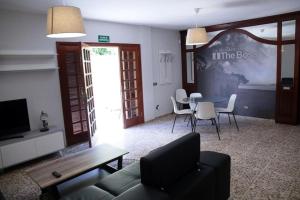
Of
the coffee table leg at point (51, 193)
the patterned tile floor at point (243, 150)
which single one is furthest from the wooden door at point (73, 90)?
the coffee table leg at point (51, 193)

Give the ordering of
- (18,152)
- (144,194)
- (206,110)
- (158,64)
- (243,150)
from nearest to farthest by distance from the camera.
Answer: (144,194), (18,152), (243,150), (206,110), (158,64)

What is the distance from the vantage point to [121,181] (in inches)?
91.4

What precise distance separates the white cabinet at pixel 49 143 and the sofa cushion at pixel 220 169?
274 cm

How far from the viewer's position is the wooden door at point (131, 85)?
569 centimetres

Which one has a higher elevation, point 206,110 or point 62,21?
point 62,21

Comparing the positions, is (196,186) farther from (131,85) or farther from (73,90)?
(131,85)

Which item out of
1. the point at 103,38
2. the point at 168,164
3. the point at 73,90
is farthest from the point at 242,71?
the point at 168,164

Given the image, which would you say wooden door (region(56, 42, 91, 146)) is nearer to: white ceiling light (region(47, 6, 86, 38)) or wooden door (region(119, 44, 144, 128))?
wooden door (region(119, 44, 144, 128))

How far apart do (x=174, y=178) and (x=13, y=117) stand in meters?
3.14

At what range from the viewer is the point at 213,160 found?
7.47ft

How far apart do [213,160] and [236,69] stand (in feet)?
14.5

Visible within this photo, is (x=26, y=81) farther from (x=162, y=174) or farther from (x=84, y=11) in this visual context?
(x=162, y=174)

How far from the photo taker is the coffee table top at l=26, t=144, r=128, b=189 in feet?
8.16

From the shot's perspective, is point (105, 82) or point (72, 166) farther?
point (105, 82)
